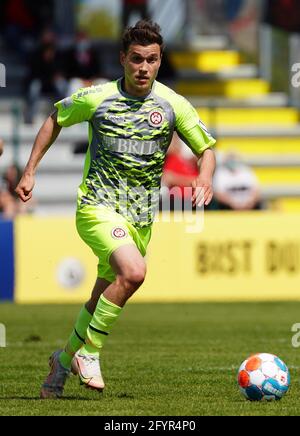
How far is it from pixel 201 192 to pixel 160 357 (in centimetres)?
311

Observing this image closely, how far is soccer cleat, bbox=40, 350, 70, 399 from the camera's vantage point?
26.5 feet

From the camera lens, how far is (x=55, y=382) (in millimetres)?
8133

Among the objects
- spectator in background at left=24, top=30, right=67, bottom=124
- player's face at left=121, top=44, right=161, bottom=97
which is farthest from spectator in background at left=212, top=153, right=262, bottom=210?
player's face at left=121, top=44, right=161, bottom=97

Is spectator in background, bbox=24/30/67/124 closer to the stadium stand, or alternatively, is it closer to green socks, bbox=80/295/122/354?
the stadium stand

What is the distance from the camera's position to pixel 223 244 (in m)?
17.3

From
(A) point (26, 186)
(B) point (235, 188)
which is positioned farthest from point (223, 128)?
(A) point (26, 186)

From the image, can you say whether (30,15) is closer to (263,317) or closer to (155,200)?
(263,317)

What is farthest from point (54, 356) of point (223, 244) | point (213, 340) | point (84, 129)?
point (84, 129)

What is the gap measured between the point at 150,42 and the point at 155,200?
1.02 metres

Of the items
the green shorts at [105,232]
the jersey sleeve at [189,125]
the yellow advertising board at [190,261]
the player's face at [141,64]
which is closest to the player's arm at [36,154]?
the green shorts at [105,232]

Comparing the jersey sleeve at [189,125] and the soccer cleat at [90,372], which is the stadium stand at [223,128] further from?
the soccer cleat at [90,372]

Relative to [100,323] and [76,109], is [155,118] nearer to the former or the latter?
[76,109]

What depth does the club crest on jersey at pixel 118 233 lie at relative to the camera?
7.95 metres

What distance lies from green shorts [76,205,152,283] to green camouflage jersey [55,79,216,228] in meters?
0.06
